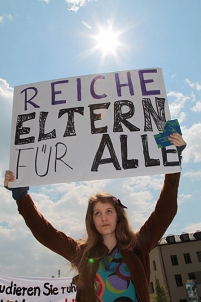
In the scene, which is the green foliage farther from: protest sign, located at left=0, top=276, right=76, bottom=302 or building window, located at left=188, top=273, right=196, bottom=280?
protest sign, located at left=0, top=276, right=76, bottom=302

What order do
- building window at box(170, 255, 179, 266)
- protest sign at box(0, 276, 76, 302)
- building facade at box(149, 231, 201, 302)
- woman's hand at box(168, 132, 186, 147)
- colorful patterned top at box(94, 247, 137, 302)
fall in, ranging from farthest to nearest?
building window at box(170, 255, 179, 266), building facade at box(149, 231, 201, 302), protest sign at box(0, 276, 76, 302), woman's hand at box(168, 132, 186, 147), colorful patterned top at box(94, 247, 137, 302)

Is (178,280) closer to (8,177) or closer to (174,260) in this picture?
(174,260)

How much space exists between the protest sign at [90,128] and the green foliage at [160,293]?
3509cm

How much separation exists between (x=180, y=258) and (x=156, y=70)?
125 ft

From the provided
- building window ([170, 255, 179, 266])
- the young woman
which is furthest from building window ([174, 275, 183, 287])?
the young woman

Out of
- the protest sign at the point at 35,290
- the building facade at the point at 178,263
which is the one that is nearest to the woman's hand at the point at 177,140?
the protest sign at the point at 35,290

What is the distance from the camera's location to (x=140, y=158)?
3.15 metres

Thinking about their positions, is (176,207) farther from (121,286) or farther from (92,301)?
(92,301)

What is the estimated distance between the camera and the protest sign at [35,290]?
691 cm

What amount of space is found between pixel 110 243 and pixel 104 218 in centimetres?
25

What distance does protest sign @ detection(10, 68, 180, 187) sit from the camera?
316 cm

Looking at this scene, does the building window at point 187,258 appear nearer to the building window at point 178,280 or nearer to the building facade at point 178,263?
the building facade at point 178,263

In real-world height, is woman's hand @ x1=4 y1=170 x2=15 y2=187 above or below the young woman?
above

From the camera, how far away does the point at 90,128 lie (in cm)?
345
